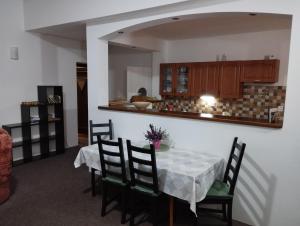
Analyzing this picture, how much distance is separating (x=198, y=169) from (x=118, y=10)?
2.41m

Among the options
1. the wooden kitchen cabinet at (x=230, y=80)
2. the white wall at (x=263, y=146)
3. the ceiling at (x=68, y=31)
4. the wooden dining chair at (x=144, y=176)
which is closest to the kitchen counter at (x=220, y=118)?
the white wall at (x=263, y=146)

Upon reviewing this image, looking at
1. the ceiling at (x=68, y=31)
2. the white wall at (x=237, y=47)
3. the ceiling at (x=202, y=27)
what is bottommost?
the white wall at (x=237, y=47)

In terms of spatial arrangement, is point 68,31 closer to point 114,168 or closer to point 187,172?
point 114,168

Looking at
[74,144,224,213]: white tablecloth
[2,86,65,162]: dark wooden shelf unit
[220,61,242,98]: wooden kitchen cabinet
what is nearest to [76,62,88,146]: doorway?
[2,86,65,162]: dark wooden shelf unit

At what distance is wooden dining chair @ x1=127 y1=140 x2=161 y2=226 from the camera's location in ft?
8.05

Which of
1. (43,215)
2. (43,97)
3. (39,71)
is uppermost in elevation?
(39,71)

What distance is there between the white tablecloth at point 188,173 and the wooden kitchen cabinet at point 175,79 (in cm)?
270

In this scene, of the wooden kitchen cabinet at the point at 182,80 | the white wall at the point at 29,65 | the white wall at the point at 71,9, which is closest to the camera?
the white wall at the point at 71,9

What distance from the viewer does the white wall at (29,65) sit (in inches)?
178

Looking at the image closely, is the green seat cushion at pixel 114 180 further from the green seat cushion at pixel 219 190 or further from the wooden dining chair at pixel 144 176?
the green seat cushion at pixel 219 190

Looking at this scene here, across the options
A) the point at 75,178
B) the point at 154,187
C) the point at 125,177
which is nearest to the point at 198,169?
the point at 154,187

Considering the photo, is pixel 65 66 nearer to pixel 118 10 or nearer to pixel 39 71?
pixel 39 71

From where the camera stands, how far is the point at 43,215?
2.92 metres

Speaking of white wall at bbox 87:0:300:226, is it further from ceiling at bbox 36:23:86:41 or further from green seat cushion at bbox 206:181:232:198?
ceiling at bbox 36:23:86:41
